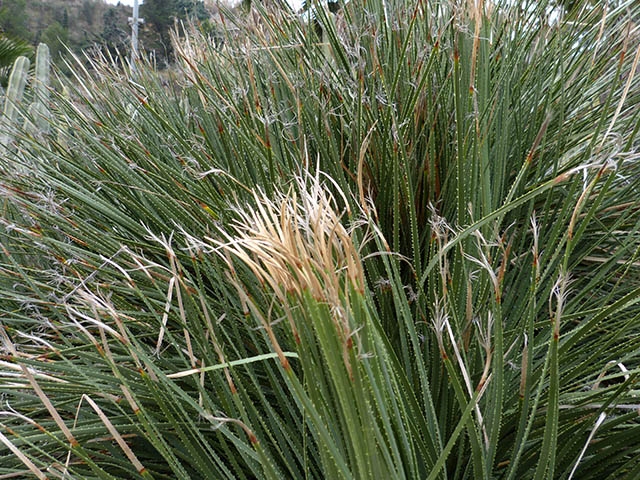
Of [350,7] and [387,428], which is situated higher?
[350,7]

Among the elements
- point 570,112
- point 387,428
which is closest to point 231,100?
point 570,112

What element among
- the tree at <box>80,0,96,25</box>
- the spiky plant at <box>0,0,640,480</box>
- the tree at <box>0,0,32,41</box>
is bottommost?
the spiky plant at <box>0,0,640,480</box>

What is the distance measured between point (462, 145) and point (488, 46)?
0.30 meters

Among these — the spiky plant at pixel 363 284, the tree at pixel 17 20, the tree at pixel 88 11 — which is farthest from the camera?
the tree at pixel 88 11

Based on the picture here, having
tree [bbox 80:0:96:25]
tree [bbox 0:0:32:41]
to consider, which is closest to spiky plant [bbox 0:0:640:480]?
tree [bbox 0:0:32:41]

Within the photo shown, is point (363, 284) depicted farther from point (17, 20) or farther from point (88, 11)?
point (88, 11)

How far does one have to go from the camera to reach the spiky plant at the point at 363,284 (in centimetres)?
69

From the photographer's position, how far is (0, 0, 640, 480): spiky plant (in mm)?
689

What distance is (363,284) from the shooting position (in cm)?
64

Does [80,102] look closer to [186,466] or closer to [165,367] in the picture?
[165,367]

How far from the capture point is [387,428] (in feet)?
2.16

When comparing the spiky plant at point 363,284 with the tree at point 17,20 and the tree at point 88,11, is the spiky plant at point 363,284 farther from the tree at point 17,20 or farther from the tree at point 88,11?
the tree at point 88,11

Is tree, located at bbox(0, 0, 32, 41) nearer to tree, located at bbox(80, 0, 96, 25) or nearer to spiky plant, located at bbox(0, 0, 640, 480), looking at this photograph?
tree, located at bbox(80, 0, 96, 25)

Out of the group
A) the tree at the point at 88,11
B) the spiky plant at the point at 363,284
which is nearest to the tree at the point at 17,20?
the tree at the point at 88,11
